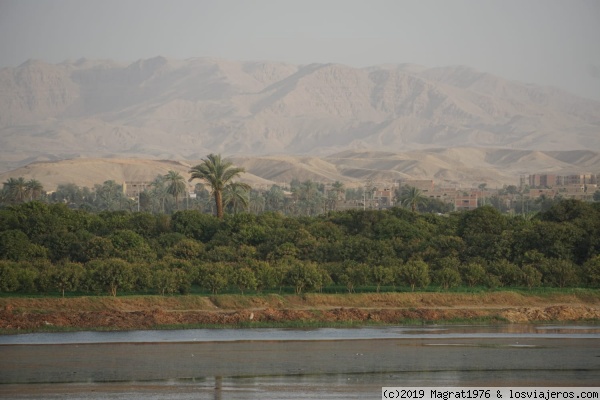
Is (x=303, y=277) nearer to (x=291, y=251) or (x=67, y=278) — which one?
(x=291, y=251)

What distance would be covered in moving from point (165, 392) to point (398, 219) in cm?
5114

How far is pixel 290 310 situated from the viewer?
61312 mm

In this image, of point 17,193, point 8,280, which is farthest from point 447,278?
point 17,193

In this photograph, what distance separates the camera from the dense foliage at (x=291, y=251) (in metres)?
66.8

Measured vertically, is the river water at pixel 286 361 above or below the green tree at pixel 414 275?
below

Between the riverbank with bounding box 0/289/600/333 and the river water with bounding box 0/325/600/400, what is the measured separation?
7.50 feet

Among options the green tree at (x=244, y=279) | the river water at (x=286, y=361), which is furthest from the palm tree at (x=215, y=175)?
the river water at (x=286, y=361)

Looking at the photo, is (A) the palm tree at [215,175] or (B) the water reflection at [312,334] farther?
(A) the palm tree at [215,175]

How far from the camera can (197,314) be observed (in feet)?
199

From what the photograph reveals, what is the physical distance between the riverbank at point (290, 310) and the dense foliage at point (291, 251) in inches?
83.9

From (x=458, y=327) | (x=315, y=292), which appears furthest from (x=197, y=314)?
(x=458, y=327)

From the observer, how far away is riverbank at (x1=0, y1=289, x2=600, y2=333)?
58.4 metres

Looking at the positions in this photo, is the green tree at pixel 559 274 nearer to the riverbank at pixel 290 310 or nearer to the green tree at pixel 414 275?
the riverbank at pixel 290 310

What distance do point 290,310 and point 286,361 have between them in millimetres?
16723
